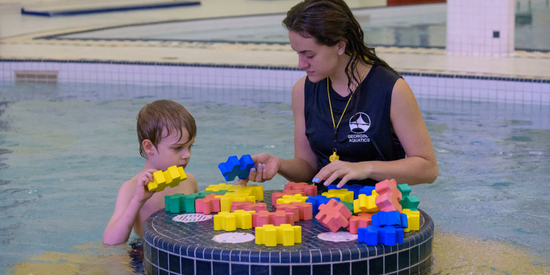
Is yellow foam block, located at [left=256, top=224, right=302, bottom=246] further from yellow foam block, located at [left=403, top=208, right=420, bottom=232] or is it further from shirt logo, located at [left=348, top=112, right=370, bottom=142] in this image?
shirt logo, located at [left=348, top=112, right=370, bottom=142]

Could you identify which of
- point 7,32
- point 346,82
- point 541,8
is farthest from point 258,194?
point 541,8

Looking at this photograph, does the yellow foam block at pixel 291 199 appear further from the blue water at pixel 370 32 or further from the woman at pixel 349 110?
the blue water at pixel 370 32

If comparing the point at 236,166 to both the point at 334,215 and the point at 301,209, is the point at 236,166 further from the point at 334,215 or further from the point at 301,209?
the point at 334,215

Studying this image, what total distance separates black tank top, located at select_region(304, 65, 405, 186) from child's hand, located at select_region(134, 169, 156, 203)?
0.75 metres

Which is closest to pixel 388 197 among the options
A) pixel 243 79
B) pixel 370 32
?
pixel 243 79

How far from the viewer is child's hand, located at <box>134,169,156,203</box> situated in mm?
2469

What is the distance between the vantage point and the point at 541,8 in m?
18.1

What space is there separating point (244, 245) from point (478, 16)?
26.3 ft

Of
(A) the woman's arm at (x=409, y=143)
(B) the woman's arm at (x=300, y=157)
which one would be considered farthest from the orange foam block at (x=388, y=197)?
(B) the woman's arm at (x=300, y=157)

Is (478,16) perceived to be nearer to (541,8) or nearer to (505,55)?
(505,55)

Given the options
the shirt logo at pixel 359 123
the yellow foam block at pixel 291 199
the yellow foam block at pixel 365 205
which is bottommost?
the yellow foam block at pixel 291 199

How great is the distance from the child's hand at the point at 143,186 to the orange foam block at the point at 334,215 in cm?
65

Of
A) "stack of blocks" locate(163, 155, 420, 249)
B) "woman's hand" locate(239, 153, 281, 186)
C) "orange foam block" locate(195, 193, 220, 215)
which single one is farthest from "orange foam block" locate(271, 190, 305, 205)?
"orange foam block" locate(195, 193, 220, 215)

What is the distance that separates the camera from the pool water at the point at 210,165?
3.14m
